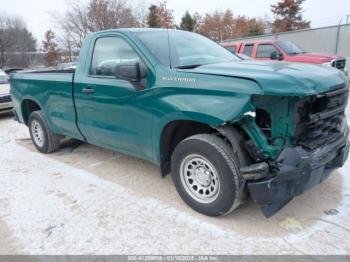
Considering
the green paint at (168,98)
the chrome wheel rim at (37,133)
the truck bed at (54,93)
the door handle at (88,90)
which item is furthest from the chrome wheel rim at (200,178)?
the chrome wheel rim at (37,133)

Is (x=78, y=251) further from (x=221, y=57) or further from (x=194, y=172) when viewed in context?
(x=221, y=57)

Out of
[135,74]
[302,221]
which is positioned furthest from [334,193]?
[135,74]

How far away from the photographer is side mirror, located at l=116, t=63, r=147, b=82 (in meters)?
3.24

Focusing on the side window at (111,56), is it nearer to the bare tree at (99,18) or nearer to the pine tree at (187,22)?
the bare tree at (99,18)

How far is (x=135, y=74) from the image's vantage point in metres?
3.26

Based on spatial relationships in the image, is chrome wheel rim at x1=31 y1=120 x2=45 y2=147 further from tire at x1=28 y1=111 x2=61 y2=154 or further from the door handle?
the door handle

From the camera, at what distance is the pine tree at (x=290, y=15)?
115 feet

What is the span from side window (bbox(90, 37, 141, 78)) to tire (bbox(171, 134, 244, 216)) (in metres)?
1.17

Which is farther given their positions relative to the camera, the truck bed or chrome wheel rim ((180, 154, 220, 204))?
the truck bed

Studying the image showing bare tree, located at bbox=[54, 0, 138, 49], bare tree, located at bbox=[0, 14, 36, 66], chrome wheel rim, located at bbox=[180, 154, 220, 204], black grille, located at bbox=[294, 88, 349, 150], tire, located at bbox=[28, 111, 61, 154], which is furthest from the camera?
bare tree, located at bbox=[0, 14, 36, 66]

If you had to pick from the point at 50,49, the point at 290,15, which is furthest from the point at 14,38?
the point at 290,15

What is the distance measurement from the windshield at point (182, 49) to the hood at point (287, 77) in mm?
419

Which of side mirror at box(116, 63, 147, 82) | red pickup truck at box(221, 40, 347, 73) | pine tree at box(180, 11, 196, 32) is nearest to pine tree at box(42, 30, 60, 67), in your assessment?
pine tree at box(180, 11, 196, 32)

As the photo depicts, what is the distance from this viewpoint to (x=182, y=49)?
12.1 ft
